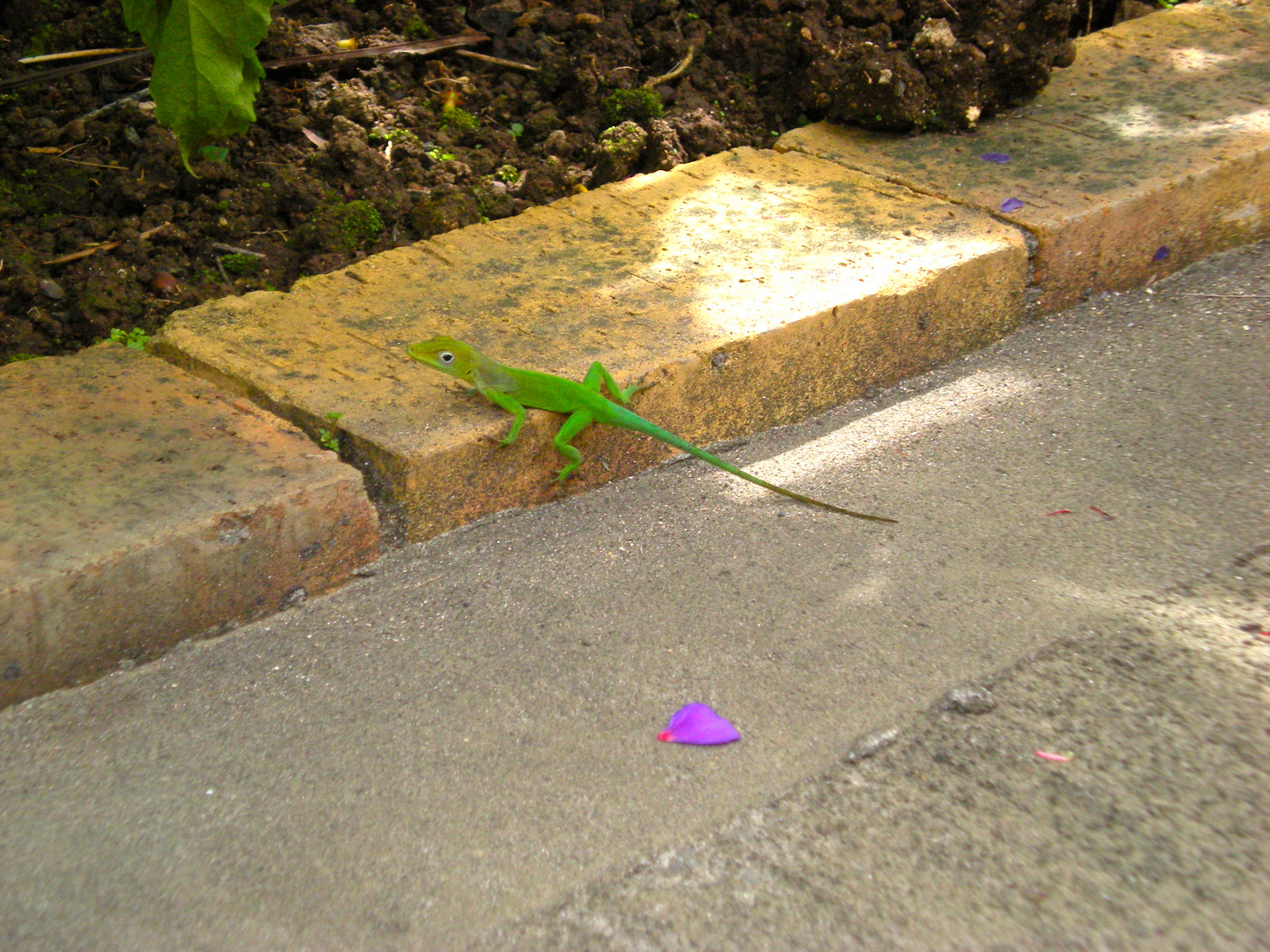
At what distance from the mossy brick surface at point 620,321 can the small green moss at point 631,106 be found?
0.45 metres

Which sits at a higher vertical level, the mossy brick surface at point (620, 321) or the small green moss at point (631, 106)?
the small green moss at point (631, 106)

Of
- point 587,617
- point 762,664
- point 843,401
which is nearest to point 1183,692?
point 762,664

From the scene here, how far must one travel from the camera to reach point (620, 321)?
116 inches

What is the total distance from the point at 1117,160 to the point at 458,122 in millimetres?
2450

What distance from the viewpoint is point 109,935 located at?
155cm

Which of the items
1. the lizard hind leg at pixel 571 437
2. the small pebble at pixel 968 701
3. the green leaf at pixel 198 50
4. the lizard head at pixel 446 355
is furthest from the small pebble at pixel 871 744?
the green leaf at pixel 198 50

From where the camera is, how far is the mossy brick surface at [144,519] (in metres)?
2.01

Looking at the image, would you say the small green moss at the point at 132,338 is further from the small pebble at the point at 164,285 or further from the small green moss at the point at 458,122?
the small green moss at the point at 458,122

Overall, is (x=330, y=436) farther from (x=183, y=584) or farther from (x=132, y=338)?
(x=132, y=338)

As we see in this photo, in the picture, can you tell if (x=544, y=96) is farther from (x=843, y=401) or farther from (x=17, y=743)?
(x=17, y=743)

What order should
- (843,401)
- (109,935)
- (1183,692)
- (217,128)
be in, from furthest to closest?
(843,401), (217,128), (1183,692), (109,935)

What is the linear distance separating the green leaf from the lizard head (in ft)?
2.38

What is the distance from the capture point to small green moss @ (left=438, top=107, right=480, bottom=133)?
3807mm

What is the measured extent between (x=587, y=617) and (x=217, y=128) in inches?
61.8
